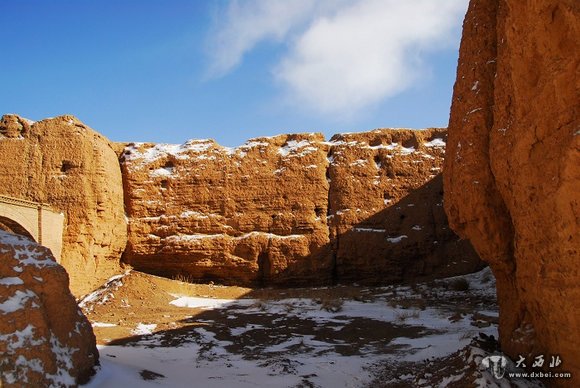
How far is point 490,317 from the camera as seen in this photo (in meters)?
12.4

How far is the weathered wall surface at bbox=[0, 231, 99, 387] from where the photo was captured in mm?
5203

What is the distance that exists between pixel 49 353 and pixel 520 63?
617cm

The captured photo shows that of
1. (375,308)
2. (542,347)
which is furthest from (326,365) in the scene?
(375,308)

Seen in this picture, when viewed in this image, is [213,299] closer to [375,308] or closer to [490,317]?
[375,308]

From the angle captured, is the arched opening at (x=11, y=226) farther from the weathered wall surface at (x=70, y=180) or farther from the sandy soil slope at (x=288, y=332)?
the sandy soil slope at (x=288, y=332)

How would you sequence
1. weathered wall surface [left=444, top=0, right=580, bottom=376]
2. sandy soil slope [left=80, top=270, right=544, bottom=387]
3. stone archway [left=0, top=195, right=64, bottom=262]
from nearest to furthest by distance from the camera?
weathered wall surface [left=444, top=0, right=580, bottom=376] → sandy soil slope [left=80, top=270, right=544, bottom=387] → stone archway [left=0, top=195, right=64, bottom=262]

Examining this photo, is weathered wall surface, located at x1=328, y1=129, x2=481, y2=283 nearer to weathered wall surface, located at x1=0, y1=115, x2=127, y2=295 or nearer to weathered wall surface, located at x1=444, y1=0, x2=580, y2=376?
weathered wall surface, located at x1=0, y1=115, x2=127, y2=295

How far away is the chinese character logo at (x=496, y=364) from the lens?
571cm

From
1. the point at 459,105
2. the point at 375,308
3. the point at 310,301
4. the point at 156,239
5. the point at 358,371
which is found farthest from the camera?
the point at 156,239

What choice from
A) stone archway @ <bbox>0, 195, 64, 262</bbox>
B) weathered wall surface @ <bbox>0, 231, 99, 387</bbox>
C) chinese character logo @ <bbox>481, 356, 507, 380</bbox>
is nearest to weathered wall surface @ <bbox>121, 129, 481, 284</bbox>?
stone archway @ <bbox>0, 195, 64, 262</bbox>

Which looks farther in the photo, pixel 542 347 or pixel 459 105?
pixel 459 105

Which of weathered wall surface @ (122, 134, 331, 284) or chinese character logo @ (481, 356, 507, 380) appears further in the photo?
weathered wall surface @ (122, 134, 331, 284)

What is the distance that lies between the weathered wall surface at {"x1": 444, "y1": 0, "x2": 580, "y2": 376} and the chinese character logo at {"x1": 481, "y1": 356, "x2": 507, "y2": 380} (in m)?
0.28

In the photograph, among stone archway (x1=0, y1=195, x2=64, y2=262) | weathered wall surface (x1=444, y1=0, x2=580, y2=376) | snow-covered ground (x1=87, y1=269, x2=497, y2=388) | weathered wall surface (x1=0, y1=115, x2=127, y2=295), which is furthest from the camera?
weathered wall surface (x1=0, y1=115, x2=127, y2=295)
